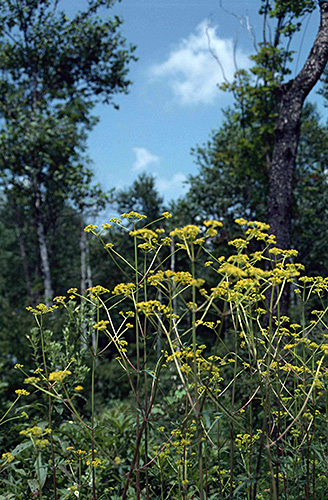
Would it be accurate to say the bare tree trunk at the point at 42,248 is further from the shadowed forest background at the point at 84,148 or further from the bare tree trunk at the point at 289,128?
the bare tree trunk at the point at 289,128

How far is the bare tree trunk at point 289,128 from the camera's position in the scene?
5.56 m

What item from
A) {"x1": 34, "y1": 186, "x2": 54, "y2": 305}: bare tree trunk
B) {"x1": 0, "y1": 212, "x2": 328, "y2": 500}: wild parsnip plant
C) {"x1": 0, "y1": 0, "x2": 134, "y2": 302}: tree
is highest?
{"x1": 0, "y1": 0, "x2": 134, "y2": 302}: tree

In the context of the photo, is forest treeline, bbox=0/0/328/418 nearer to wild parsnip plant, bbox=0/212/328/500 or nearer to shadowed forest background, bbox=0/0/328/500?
shadowed forest background, bbox=0/0/328/500

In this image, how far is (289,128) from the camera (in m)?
5.68

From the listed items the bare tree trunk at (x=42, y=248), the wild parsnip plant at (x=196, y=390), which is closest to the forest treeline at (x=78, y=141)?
the bare tree trunk at (x=42, y=248)

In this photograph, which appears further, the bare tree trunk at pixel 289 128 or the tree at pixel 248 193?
the tree at pixel 248 193

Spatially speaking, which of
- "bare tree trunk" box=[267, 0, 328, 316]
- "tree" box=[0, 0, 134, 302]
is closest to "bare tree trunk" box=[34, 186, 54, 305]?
"tree" box=[0, 0, 134, 302]

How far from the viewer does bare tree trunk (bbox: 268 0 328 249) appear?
5.56 meters

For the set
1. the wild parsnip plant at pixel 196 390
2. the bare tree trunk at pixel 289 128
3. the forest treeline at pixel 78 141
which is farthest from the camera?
the forest treeline at pixel 78 141

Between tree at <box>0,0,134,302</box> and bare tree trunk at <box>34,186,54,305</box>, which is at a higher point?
tree at <box>0,0,134,302</box>

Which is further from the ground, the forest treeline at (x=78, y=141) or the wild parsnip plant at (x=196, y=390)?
the forest treeline at (x=78, y=141)

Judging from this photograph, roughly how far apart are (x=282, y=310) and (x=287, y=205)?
5.11ft

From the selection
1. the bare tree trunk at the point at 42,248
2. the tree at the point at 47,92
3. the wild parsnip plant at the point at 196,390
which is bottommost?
the wild parsnip plant at the point at 196,390

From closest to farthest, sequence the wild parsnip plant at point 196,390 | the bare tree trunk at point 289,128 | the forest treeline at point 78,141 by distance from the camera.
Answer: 1. the wild parsnip plant at point 196,390
2. the bare tree trunk at point 289,128
3. the forest treeline at point 78,141
